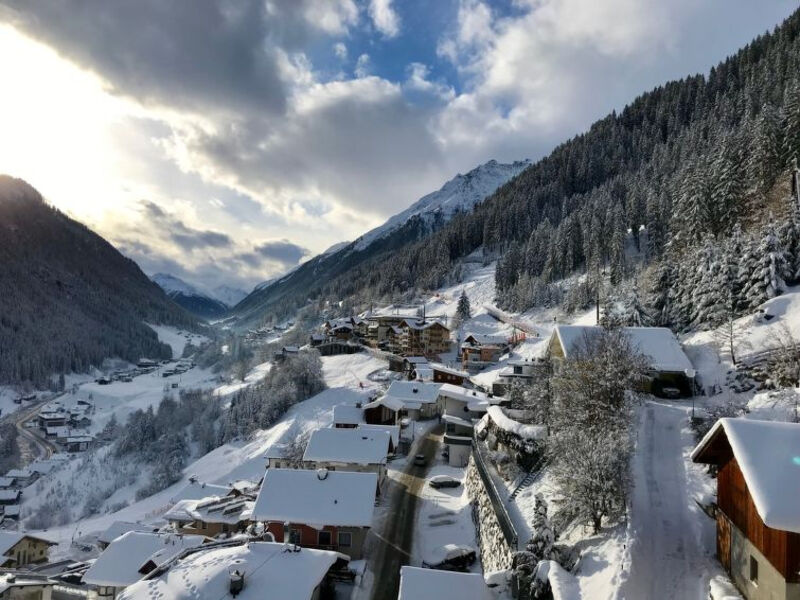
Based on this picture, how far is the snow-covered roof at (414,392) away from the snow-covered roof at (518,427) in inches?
899

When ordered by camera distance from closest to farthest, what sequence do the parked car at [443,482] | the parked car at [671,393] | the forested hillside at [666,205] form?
1. the parked car at [671,393]
2. the parked car at [443,482]
3. the forested hillside at [666,205]

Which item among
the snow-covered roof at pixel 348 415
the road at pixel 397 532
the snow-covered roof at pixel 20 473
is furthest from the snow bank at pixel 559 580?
the snow-covered roof at pixel 20 473

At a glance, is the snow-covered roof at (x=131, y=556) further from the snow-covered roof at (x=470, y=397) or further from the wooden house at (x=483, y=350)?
the wooden house at (x=483, y=350)

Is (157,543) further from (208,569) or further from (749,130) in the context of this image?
(749,130)

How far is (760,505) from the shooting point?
12602mm

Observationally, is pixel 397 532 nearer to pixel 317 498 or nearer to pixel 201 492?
pixel 317 498

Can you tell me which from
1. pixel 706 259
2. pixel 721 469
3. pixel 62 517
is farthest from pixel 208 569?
pixel 62 517

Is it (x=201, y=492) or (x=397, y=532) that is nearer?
(x=397, y=532)

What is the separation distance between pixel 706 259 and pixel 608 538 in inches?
1621

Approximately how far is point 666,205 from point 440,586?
93360mm

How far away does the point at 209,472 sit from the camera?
237ft

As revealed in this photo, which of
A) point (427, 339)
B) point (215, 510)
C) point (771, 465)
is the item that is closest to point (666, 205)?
point (427, 339)

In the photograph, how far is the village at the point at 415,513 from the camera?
53.4ft

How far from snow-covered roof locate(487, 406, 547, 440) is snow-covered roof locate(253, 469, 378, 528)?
11.0 meters
